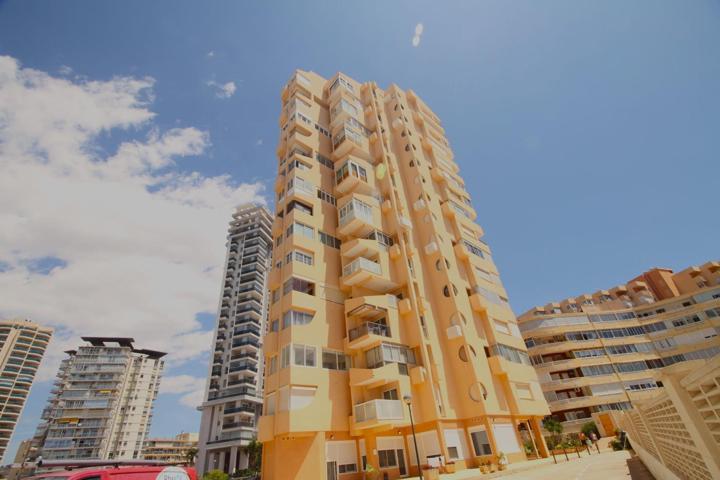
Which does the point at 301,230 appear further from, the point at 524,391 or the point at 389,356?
the point at 524,391

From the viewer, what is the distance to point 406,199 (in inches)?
1550

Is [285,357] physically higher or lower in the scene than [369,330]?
lower

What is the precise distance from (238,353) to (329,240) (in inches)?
2240

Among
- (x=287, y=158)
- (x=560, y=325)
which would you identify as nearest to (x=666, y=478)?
(x=287, y=158)

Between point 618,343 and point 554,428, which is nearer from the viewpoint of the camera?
point 554,428

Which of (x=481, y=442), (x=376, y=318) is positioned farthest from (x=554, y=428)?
(x=376, y=318)

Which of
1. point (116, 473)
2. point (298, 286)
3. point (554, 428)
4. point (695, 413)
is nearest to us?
point (695, 413)

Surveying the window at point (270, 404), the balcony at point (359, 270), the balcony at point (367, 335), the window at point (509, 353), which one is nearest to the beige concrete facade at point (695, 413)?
the balcony at point (367, 335)

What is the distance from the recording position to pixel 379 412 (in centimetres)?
2350

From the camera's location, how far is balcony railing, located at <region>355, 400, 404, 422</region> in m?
23.5

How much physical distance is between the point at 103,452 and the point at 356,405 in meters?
102

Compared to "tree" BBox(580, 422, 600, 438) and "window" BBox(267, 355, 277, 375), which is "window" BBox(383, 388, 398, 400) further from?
"tree" BBox(580, 422, 600, 438)

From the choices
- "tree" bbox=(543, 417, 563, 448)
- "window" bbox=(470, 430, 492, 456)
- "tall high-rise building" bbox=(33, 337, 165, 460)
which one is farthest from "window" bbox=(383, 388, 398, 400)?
"tall high-rise building" bbox=(33, 337, 165, 460)

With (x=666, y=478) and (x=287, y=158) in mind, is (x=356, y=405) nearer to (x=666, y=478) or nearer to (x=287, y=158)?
(x=666, y=478)
